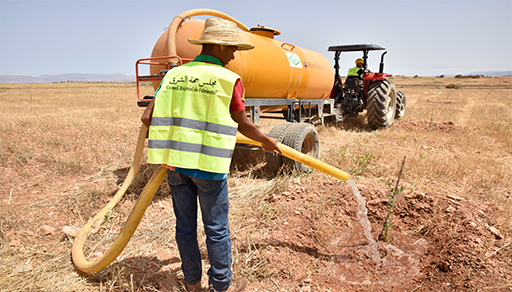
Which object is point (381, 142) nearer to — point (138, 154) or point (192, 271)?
point (138, 154)

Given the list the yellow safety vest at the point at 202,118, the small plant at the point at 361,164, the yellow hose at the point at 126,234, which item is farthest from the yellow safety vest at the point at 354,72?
the yellow hose at the point at 126,234

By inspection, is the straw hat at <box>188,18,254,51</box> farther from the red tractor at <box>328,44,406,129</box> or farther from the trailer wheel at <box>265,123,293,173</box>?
the red tractor at <box>328,44,406,129</box>

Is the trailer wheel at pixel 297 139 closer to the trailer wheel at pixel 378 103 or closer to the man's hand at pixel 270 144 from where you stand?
the man's hand at pixel 270 144

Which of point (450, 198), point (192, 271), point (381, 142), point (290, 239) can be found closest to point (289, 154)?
point (290, 239)

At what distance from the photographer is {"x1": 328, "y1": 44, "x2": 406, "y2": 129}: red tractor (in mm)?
8281

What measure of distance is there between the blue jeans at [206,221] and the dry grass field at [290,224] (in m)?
0.43

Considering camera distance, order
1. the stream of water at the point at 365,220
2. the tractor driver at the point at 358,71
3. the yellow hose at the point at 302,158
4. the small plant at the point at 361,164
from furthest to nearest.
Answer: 1. the tractor driver at the point at 358,71
2. the small plant at the point at 361,164
3. the stream of water at the point at 365,220
4. the yellow hose at the point at 302,158

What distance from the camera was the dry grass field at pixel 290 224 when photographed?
267cm

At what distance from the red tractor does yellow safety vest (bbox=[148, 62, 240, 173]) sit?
7.08 m

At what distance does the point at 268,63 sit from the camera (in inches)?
196

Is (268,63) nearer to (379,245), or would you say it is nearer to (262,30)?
(262,30)

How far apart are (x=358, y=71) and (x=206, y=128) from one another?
325 inches

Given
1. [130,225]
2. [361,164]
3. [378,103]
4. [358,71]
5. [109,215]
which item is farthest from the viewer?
[358,71]

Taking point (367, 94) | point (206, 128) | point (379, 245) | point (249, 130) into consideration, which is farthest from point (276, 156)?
point (367, 94)
